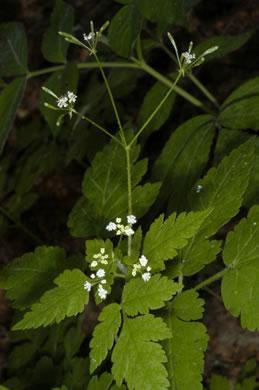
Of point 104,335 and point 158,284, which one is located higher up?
point 158,284

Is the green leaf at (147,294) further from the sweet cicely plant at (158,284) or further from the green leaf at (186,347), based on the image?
Result: the green leaf at (186,347)

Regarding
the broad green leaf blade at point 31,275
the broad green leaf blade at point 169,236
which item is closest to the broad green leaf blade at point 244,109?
the broad green leaf blade at point 169,236

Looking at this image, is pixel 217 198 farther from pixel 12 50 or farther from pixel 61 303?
pixel 12 50

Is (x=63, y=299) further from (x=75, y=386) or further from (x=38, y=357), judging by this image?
(x=38, y=357)

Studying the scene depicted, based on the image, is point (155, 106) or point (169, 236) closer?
point (169, 236)

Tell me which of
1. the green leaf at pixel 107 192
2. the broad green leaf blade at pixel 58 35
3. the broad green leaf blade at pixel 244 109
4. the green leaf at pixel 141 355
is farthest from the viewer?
the broad green leaf blade at pixel 58 35

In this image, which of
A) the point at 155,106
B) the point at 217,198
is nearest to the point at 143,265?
the point at 217,198
